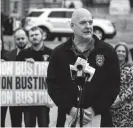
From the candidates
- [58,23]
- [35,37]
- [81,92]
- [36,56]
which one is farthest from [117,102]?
[58,23]

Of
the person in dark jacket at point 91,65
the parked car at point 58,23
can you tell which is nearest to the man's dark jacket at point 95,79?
the person in dark jacket at point 91,65

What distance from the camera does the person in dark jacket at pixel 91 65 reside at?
359 centimetres

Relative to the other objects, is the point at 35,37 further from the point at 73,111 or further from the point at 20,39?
the point at 73,111

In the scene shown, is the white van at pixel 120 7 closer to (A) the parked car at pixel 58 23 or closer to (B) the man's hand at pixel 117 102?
(A) the parked car at pixel 58 23

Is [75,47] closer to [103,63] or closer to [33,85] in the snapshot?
[103,63]

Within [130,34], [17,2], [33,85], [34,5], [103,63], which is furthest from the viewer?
[34,5]

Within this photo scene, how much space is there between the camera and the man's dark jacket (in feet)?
11.8

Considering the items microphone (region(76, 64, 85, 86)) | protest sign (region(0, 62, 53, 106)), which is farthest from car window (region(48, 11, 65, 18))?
microphone (region(76, 64, 85, 86))

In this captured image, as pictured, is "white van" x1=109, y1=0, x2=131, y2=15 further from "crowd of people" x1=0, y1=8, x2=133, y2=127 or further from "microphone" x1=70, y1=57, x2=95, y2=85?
"microphone" x1=70, y1=57, x2=95, y2=85

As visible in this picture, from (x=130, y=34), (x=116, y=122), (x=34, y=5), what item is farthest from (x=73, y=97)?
(x=34, y=5)

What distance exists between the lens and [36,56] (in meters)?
6.44

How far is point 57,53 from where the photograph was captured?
145 inches

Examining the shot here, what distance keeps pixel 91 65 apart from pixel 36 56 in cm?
290

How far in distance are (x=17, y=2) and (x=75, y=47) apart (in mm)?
33216
